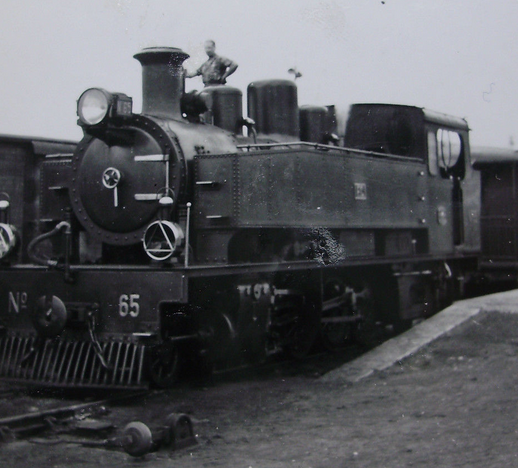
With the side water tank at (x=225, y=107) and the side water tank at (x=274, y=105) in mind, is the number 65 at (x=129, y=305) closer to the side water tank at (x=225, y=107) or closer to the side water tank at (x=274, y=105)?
the side water tank at (x=225, y=107)

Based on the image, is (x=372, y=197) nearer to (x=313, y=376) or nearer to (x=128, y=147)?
(x=313, y=376)

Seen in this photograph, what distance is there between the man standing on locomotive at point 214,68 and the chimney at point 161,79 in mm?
1042

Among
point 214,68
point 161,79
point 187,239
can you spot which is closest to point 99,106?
point 161,79

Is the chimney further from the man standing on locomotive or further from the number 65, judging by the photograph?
the number 65

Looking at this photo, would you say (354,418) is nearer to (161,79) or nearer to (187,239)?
(187,239)

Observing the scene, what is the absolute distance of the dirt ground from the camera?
4504 mm

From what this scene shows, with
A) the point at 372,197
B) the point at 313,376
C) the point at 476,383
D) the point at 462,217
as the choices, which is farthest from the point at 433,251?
the point at 476,383

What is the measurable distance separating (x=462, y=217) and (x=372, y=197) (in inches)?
118

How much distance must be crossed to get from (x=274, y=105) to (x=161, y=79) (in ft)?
4.37

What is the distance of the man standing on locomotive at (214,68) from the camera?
27.6 ft

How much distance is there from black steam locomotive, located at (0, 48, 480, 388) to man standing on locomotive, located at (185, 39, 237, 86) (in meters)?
0.45

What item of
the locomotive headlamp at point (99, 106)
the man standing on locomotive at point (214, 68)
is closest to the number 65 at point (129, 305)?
the locomotive headlamp at point (99, 106)

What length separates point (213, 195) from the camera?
22.8ft

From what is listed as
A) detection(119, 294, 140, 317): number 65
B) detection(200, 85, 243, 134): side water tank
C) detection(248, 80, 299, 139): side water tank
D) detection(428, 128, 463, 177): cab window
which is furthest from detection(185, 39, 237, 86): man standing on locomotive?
detection(119, 294, 140, 317): number 65
